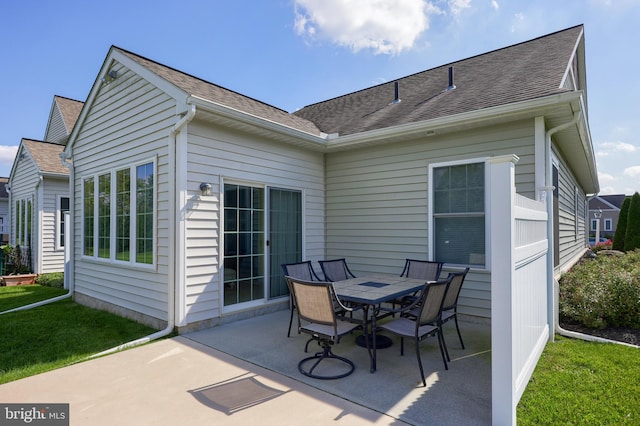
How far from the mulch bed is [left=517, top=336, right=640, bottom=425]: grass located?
441mm

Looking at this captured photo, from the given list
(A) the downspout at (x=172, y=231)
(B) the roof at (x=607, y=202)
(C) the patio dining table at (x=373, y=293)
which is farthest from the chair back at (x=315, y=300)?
(B) the roof at (x=607, y=202)

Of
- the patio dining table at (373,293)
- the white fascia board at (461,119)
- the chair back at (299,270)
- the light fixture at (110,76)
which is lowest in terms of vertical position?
the patio dining table at (373,293)

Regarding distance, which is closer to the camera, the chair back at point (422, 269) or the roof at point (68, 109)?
the chair back at point (422, 269)

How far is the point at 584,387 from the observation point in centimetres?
289

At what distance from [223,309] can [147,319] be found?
1144 millimetres

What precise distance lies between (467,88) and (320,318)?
16.7 feet

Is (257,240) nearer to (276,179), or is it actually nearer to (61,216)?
(276,179)

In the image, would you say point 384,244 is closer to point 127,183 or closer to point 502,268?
point 502,268

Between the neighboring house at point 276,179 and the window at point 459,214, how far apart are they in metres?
0.02

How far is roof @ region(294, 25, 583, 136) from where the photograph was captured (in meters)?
5.02

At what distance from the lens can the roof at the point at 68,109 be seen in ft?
39.7

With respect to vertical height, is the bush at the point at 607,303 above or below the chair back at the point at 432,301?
below

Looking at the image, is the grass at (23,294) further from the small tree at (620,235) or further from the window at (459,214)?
the small tree at (620,235)

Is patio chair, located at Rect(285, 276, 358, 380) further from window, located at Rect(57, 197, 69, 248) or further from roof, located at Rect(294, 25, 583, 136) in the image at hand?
window, located at Rect(57, 197, 69, 248)
